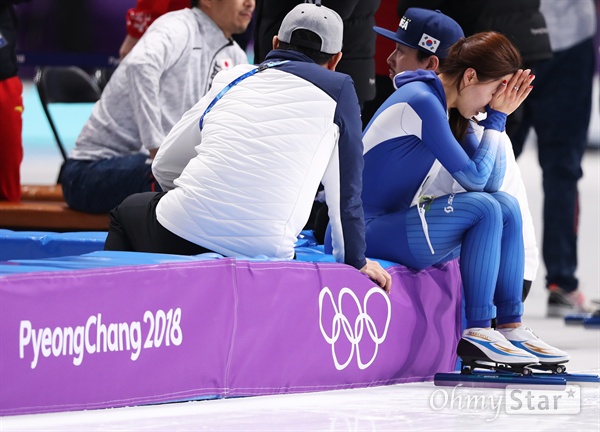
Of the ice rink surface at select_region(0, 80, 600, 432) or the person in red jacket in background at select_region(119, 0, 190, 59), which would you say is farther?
the person in red jacket in background at select_region(119, 0, 190, 59)

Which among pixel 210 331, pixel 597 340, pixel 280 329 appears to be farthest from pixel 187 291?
pixel 597 340

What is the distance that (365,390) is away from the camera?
3.69m

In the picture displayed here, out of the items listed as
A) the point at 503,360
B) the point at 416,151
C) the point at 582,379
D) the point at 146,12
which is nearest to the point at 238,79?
the point at 416,151

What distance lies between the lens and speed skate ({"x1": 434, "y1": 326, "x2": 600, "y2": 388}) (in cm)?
371

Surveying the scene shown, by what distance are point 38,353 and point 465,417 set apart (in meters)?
1.00

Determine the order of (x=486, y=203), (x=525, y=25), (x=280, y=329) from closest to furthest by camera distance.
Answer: (x=280, y=329)
(x=486, y=203)
(x=525, y=25)

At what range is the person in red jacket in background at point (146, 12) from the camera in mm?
6340

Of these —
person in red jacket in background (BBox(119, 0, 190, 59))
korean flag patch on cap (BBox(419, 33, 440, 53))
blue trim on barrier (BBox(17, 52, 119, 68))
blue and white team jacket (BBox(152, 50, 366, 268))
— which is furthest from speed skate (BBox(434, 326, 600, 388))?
blue trim on barrier (BBox(17, 52, 119, 68))

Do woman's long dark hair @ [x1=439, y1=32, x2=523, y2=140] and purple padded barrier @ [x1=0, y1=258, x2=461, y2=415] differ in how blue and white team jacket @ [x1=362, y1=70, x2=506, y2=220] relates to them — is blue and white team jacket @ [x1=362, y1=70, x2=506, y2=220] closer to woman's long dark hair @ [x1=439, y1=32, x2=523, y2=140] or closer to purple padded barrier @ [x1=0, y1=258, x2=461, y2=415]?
woman's long dark hair @ [x1=439, y1=32, x2=523, y2=140]

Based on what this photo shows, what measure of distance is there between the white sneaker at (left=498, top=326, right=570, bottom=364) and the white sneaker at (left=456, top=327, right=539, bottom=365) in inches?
1.0

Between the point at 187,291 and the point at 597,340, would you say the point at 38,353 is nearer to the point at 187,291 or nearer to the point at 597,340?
the point at 187,291

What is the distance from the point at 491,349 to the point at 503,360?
0.05 metres

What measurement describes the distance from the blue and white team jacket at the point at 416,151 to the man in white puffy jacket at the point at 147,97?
1573 mm

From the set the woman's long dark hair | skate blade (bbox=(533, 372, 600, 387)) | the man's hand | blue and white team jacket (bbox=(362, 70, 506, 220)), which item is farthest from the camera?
the woman's long dark hair
